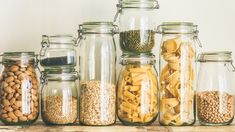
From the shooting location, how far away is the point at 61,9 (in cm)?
155

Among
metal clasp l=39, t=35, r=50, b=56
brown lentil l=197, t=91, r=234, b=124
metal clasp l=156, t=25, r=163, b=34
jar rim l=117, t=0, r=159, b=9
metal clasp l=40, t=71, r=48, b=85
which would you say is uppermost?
jar rim l=117, t=0, r=159, b=9

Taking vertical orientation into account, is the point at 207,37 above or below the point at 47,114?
above

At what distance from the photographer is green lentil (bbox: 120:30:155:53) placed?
136 cm

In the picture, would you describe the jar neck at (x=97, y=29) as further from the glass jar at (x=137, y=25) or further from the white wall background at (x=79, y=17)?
the white wall background at (x=79, y=17)

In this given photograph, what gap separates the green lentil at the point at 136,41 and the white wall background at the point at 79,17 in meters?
0.18

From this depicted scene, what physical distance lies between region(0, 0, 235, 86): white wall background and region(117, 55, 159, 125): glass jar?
9.1 inches

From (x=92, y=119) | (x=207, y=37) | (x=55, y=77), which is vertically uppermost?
(x=207, y=37)

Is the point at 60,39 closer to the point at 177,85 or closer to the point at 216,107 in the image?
the point at 177,85

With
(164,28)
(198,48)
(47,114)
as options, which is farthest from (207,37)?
(47,114)

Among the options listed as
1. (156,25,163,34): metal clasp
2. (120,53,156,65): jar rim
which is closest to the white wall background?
(156,25,163,34): metal clasp

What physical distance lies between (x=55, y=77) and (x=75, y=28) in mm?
225

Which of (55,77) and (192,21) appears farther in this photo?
(192,21)

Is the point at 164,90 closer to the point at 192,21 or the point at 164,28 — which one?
the point at 164,28

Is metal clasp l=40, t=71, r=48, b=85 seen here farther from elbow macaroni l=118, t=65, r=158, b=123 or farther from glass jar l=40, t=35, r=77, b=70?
elbow macaroni l=118, t=65, r=158, b=123
